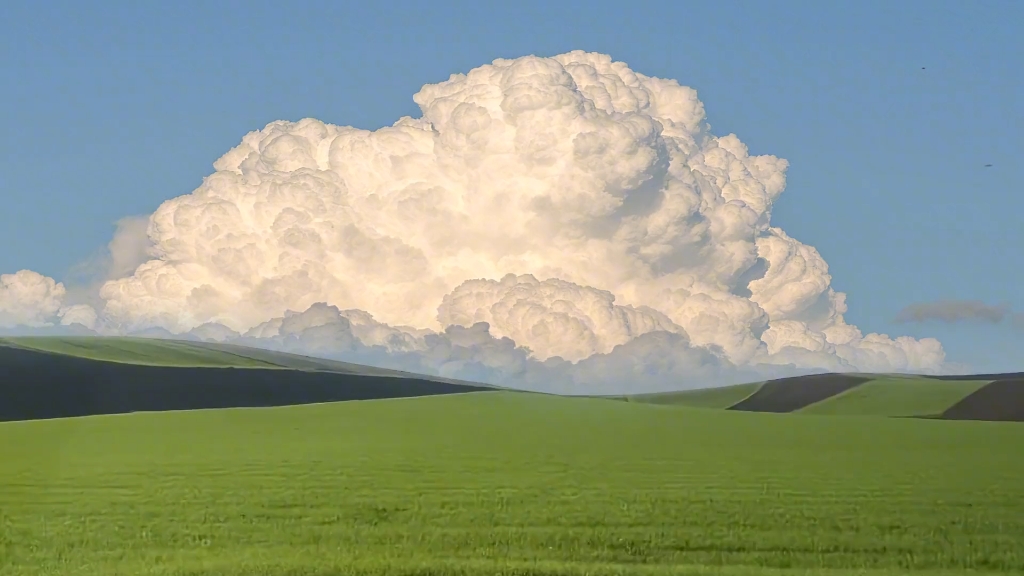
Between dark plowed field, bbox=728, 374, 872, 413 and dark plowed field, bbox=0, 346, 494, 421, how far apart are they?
2475 cm

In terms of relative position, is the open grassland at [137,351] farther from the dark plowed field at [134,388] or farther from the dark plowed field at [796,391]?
the dark plowed field at [796,391]

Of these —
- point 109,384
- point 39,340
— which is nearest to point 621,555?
point 109,384

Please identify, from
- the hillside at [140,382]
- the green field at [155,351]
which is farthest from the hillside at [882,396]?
the green field at [155,351]

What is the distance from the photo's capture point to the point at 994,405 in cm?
5709

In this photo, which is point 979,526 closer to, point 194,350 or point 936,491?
point 936,491

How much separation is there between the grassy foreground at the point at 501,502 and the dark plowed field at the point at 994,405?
1995cm

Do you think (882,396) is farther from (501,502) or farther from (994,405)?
(501,502)

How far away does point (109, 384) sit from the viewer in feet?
199

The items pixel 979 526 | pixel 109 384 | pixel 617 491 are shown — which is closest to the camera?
pixel 979 526

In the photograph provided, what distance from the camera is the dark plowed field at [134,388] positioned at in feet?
182

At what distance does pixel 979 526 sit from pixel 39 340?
222ft

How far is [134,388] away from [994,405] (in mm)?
45926

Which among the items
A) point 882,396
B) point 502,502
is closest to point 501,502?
point 502,502

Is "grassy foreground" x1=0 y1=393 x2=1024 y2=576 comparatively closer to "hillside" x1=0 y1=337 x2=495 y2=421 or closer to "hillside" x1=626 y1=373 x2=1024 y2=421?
"hillside" x1=0 y1=337 x2=495 y2=421
